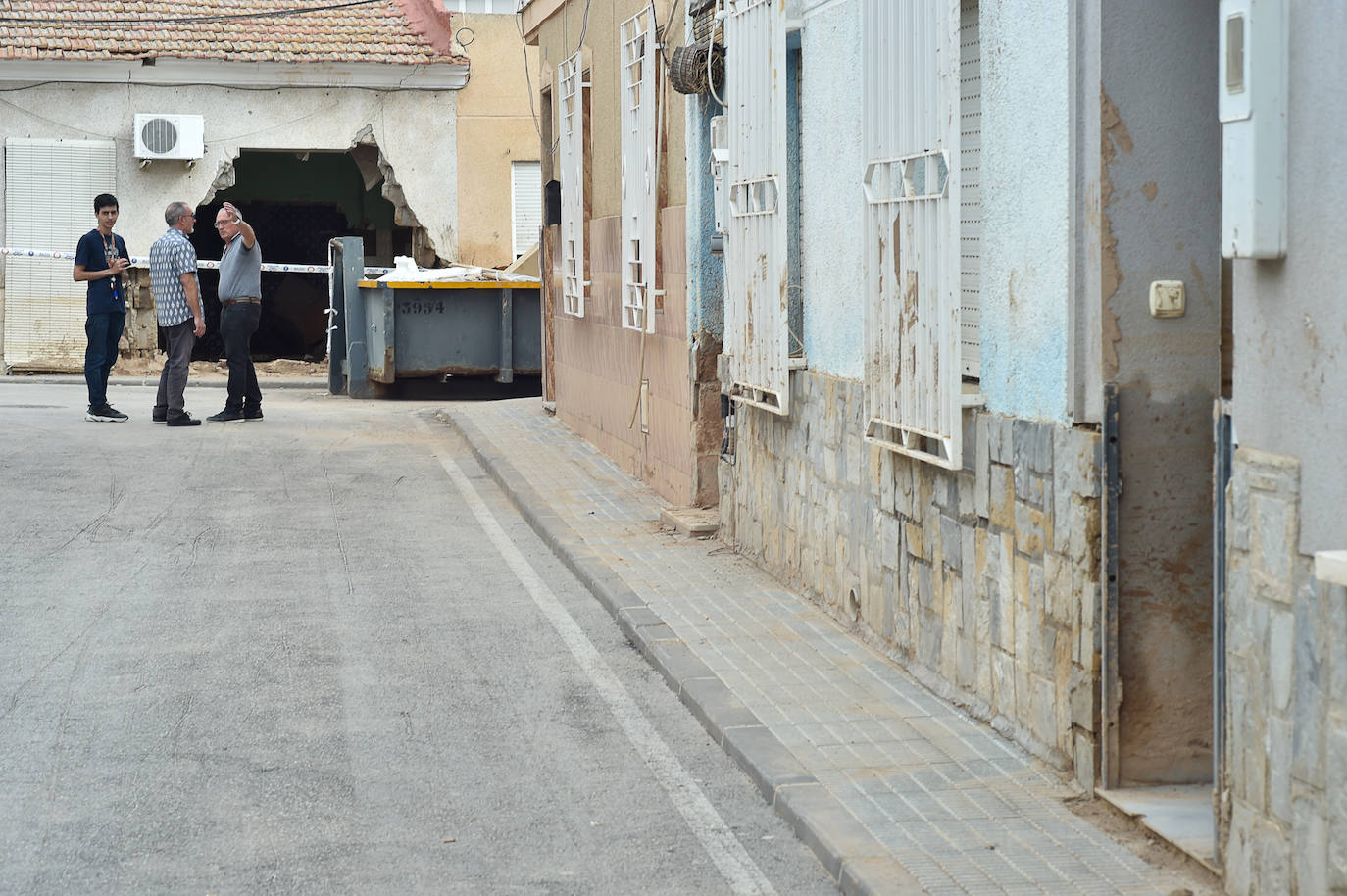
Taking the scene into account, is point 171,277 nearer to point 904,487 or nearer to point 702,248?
point 702,248

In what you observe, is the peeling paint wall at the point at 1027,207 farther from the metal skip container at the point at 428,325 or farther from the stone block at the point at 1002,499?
the metal skip container at the point at 428,325

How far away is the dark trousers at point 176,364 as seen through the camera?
15898 millimetres

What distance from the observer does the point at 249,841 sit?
198 inches

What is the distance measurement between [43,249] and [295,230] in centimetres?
521

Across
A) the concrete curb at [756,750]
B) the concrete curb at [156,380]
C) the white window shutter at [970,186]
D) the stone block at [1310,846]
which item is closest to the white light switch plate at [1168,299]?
the stone block at [1310,846]

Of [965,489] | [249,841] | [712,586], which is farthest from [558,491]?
[249,841]

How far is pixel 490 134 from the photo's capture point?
83.5 ft

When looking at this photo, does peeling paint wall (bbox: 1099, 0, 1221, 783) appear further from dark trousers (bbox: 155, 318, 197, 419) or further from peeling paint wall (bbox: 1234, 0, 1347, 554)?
dark trousers (bbox: 155, 318, 197, 419)

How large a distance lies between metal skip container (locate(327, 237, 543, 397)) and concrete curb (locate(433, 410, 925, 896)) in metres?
10.7

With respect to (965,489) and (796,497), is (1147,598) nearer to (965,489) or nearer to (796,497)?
(965,489)

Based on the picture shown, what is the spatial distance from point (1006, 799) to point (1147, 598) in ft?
2.47

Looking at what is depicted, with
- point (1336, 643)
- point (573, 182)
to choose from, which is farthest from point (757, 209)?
point (573, 182)

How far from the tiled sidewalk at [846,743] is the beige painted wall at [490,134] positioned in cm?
1600

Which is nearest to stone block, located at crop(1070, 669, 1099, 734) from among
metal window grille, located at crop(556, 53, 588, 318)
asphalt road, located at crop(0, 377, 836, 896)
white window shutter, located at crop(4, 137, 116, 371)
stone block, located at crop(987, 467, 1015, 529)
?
stone block, located at crop(987, 467, 1015, 529)
